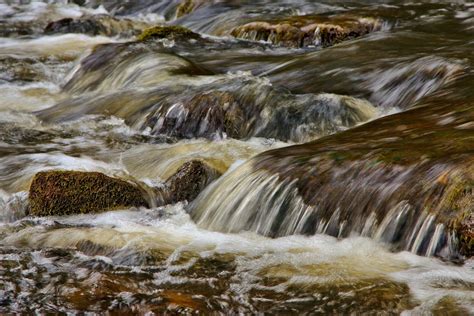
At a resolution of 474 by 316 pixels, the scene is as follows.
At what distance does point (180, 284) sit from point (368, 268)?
1222 mm

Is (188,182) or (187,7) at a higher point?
(187,7)

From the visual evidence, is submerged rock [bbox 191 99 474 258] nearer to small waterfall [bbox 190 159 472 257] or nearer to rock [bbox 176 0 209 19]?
small waterfall [bbox 190 159 472 257]

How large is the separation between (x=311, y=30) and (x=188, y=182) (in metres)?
7.18

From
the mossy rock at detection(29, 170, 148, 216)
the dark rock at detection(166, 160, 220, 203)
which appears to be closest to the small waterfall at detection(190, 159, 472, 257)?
the dark rock at detection(166, 160, 220, 203)

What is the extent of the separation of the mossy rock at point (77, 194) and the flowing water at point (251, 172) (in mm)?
109

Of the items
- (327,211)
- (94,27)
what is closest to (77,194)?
(327,211)

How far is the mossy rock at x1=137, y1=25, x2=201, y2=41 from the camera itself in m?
14.4

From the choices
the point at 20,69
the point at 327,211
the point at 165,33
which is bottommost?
the point at 20,69

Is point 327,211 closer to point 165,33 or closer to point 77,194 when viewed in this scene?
point 77,194

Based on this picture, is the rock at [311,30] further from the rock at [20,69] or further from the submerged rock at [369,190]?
the submerged rock at [369,190]

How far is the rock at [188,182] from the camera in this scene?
7.57 m

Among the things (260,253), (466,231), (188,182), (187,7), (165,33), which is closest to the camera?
(466,231)

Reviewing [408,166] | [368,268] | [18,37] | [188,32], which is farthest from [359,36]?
[368,268]

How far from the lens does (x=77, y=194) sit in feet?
23.5
